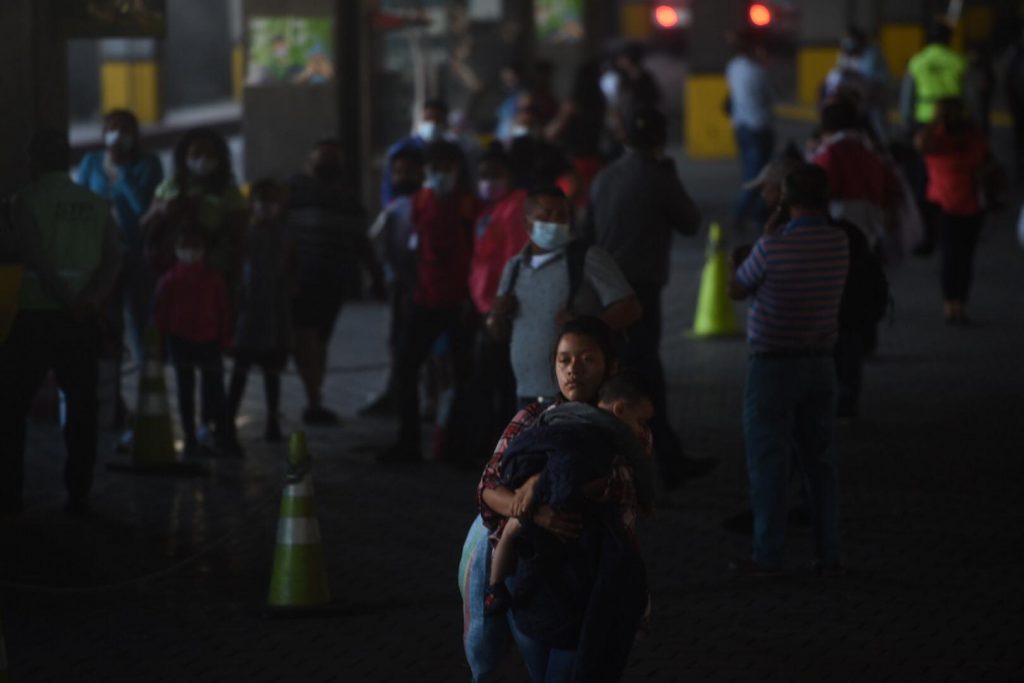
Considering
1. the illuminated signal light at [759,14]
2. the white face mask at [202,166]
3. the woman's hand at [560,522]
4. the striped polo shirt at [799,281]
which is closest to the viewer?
the woman's hand at [560,522]

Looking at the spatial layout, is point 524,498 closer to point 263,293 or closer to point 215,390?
point 215,390

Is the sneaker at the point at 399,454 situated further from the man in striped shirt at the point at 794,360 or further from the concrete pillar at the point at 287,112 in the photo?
the concrete pillar at the point at 287,112

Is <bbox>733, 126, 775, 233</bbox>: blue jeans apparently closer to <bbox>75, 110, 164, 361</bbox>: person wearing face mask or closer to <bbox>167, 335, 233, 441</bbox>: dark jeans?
<bbox>75, 110, 164, 361</bbox>: person wearing face mask

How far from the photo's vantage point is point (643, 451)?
5.64m

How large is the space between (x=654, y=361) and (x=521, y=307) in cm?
208

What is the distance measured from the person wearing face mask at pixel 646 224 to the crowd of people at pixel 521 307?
0.01m

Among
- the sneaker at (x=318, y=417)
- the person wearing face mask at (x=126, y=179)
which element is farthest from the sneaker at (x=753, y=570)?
the person wearing face mask at (x=126, y=179)

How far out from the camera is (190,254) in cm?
1124

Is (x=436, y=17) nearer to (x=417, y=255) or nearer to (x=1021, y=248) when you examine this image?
(x=1021, y=248)

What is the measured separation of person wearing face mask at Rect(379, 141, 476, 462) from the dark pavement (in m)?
0.35

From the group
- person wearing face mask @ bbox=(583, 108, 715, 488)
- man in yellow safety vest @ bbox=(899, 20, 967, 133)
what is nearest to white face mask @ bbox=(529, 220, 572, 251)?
person wearing face mask @ bbox=(583, 108, 715, 488)

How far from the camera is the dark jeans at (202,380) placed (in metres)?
11.5

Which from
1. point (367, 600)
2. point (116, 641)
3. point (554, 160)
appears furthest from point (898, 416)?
point (116, 641)

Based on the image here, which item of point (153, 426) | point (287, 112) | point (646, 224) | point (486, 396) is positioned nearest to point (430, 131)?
point (287, 112)
